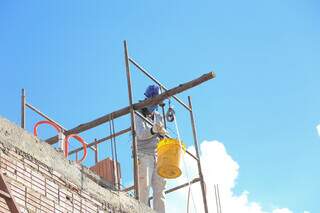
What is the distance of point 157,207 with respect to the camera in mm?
9477

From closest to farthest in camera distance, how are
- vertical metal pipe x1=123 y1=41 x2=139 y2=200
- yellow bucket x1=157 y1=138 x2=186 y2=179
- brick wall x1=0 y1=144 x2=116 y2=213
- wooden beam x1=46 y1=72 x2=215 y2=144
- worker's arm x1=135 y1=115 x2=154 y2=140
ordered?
1. brick wall x1=0 y1=144 x2=116 y2=213
2. vertical metal pipe x1=123 y1=41 x2=139 y2=200
3. yellow bucket x1=157 y1=138 x2=186 y2=179
4. wooden beam x1=46 y1=72 x2=215 y2=144
5. worker's arm x1=135 y1=115 x2=154 y2=140

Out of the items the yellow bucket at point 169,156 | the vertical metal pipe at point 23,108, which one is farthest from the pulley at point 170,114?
the vertical metal pipe at point 23,108

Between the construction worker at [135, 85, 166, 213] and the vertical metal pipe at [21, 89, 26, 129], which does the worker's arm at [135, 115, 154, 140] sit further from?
the vertical metal pipe at [21, 89, 26, 129]

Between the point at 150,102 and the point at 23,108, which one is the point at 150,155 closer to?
the point at 150,102

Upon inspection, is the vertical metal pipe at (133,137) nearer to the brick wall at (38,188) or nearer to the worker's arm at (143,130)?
the worker's arm at (143,130)

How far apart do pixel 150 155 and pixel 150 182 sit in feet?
1.36

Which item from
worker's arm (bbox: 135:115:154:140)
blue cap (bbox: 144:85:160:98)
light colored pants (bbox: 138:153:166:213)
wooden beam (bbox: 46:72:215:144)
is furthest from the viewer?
blue cap (bbox: 144:85:160:98)

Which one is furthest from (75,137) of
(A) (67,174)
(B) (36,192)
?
(B) (36,192)

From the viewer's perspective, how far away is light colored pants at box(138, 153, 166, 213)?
9500mm

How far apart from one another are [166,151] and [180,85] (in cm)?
101

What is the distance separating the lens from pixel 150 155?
32.4 feet

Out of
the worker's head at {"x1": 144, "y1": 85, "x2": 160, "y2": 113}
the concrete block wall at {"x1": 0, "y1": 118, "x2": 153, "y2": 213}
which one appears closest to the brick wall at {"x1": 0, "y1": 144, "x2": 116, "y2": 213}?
the concrete block wall at {"x1": 0, "y1": 118, "x2": 153, "y2": 213}

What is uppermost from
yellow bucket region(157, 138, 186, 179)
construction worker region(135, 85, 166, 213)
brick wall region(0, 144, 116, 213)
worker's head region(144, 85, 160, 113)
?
worker's head region(144, 85, 160, 113)

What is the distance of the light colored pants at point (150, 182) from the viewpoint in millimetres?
9500
